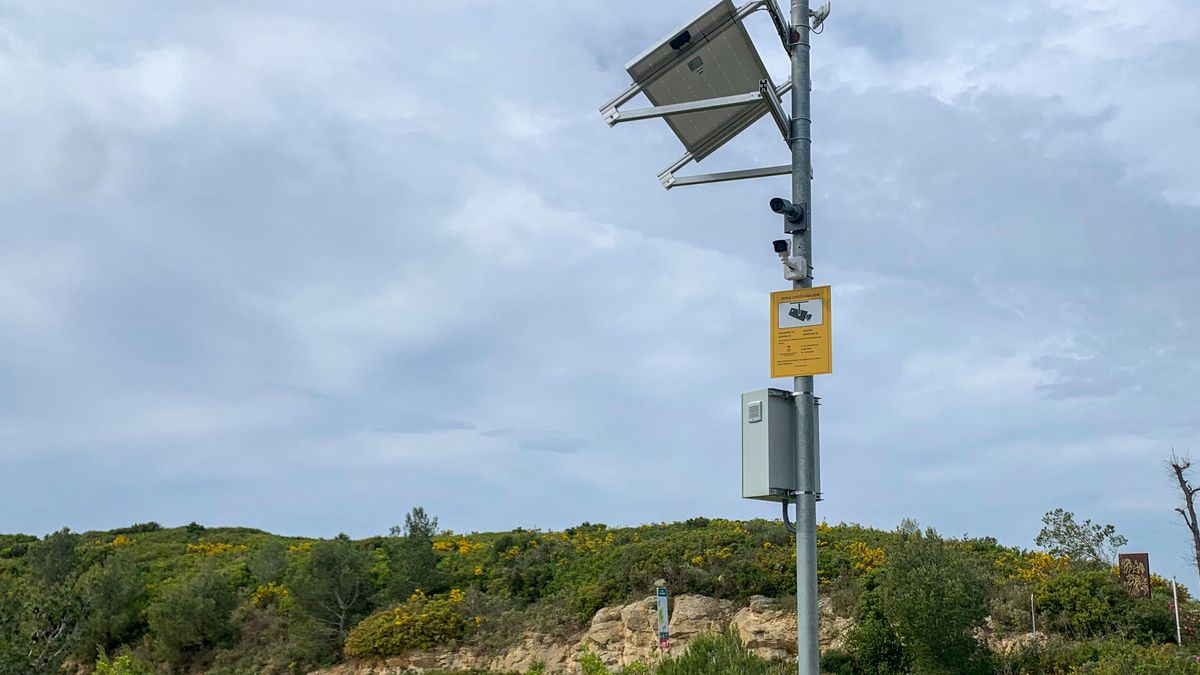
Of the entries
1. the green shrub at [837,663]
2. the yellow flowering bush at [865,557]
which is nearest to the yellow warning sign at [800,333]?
the green shrub at [837,663]

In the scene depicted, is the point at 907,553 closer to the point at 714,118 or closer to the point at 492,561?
the point at 714,118

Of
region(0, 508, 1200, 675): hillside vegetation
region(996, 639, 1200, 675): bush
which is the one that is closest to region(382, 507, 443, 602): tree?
region(0, 508, 1200, 675): hillside vegetation

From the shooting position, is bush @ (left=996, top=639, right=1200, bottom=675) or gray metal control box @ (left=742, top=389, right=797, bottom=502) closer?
gray metal control box @ (left=742, top=389, right=797, bottom=502)

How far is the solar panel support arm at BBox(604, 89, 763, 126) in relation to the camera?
291 inches

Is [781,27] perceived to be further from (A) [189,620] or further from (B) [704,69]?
(A) [189,620]

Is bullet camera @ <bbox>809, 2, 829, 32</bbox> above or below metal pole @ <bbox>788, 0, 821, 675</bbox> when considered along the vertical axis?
above

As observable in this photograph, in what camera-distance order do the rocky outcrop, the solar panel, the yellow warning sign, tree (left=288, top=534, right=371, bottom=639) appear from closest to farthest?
the yellow warning sign < the solar panel < the rocky outcrop < tree (left=288, top=534, right=371, bottom=639)

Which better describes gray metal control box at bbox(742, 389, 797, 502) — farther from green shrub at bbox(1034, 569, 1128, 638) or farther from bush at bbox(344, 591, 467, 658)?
bush at bbox(344, 591, 467, 658)

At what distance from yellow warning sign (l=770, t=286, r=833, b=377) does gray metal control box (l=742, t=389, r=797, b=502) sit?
21cm

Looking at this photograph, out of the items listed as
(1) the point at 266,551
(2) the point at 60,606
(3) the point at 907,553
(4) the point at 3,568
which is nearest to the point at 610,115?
(3) the point at 907,553

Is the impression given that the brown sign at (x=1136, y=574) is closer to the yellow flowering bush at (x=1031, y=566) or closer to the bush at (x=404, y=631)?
the yellow flowering bush at (x=1031, y=566)

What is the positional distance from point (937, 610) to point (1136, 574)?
4755 millimetres

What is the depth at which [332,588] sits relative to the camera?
24781 mm

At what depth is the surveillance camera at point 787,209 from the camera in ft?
23.5
